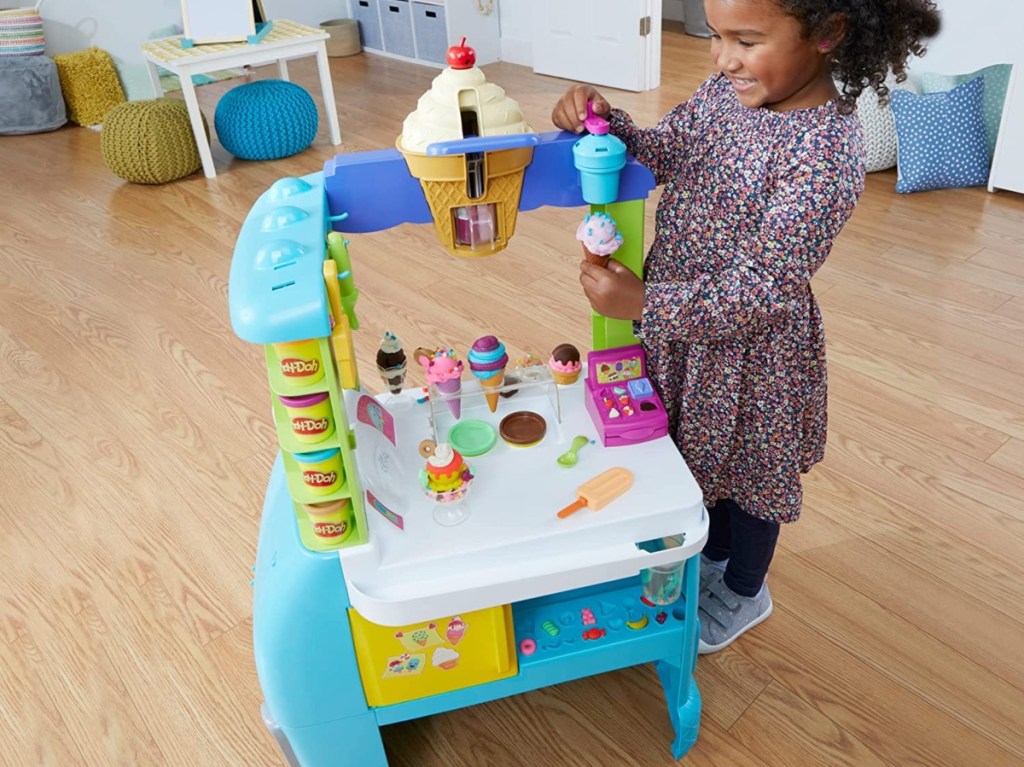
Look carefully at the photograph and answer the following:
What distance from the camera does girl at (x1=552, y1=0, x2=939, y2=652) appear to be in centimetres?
77

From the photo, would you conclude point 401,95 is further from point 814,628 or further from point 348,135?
point 814,628

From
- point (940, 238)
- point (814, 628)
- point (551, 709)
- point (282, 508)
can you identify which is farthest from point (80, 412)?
point (940, 238)

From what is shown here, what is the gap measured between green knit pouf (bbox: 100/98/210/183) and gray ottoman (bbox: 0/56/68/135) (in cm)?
64

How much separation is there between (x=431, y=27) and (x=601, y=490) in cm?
315

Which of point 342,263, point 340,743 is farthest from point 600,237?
point 340,743

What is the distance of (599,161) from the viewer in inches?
31.8

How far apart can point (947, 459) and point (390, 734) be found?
97 cm

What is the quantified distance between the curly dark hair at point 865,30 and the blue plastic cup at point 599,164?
0.60ft

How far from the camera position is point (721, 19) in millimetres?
766

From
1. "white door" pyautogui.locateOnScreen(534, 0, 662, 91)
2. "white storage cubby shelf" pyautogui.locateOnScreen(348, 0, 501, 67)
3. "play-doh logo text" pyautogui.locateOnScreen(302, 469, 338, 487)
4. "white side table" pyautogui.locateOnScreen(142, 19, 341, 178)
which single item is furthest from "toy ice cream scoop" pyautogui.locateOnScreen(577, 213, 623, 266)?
"white storage cubby shelf" pyautogui.locateOnScreen(348, 0, 501, 67)

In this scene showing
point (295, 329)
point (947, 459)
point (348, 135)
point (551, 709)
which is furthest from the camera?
point (348, 135)

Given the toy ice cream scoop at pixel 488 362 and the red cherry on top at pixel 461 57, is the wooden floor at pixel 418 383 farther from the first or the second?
the red cherry on top at pixel 461 57

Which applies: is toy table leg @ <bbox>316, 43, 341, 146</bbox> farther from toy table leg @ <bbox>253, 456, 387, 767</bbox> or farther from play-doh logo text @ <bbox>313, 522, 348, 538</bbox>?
play-doh logo text @ <bbox>313, 522, 348, 538</bbox>

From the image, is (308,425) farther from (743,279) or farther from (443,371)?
(743,279)
